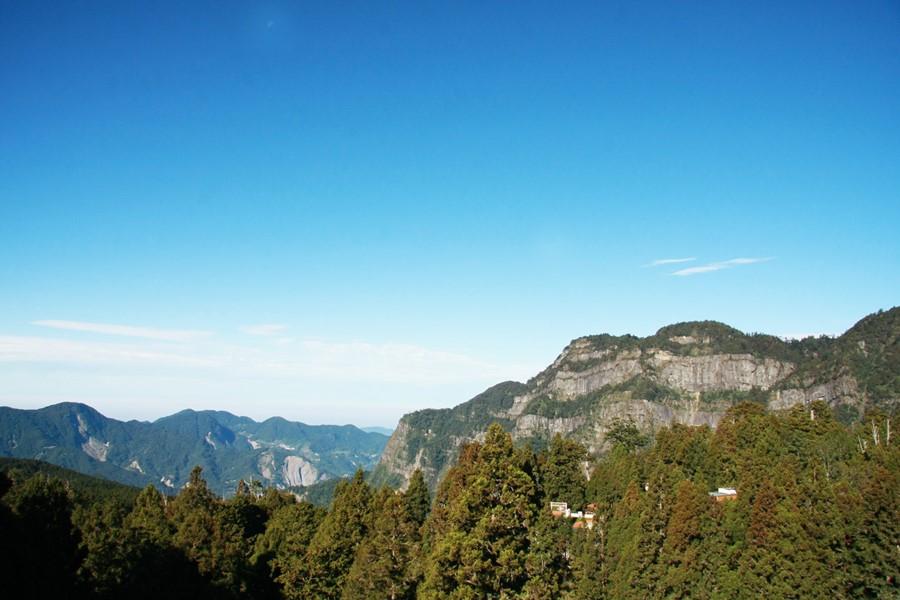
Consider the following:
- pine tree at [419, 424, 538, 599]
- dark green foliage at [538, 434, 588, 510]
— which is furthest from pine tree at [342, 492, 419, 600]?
dark green foliage at [538, 434, 588, 510]

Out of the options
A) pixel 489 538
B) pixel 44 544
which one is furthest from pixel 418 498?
pixel 489 538

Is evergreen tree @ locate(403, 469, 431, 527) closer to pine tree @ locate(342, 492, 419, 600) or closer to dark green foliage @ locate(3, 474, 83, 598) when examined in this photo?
pine tree @ locate(342, 492, 419, 600)

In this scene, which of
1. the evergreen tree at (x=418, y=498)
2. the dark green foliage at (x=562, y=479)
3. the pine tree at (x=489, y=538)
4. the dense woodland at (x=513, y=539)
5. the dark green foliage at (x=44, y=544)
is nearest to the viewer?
the pine tree at (x=489, y=538)

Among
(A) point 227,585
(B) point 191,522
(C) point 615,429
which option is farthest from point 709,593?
(C) point 615,429

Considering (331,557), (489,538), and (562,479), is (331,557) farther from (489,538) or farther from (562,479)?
(562,479)

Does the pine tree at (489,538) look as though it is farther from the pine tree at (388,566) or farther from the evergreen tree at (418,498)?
the evergreen tree at (418,498)

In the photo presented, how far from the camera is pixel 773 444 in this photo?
61000mm

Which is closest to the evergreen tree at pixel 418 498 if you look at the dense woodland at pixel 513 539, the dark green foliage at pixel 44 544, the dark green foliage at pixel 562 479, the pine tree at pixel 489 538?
the dense woodland at pixel 513 539

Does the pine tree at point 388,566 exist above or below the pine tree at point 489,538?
below

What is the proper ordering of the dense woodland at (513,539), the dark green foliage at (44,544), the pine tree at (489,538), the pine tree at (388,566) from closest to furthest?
1. the pine tree at (489,538)
2. the dense woodland at (513,539)
3. the dark green foliage at (44,544)
4. the pine tree at (388,566)

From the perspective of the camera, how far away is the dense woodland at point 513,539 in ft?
88.9

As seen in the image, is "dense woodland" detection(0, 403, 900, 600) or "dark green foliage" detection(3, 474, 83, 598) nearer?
"dense woodland" detection(0, 403, 900, 600)

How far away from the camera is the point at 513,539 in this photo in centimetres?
2636

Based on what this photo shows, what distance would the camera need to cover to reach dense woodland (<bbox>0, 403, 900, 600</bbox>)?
27094 millimetres
